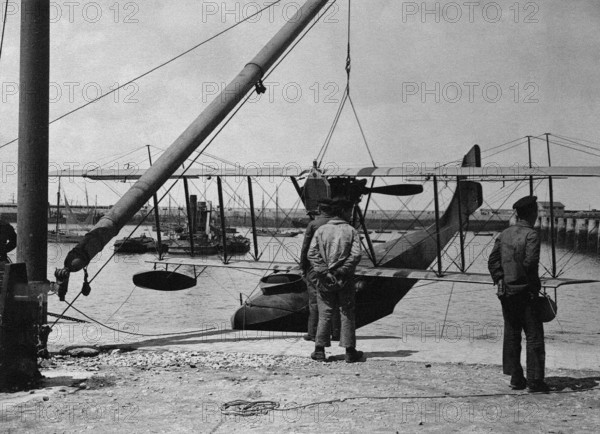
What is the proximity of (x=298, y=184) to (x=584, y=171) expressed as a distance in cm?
618

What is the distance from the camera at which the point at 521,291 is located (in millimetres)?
5859

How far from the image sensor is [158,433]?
4.41m

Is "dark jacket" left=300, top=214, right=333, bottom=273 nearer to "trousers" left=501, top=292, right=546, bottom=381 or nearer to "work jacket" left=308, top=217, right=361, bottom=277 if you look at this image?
"work jacket" left=308, top=217, right=361, bottom=277

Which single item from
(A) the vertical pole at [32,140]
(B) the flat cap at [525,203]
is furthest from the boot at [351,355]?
(A) the vertical pole at [32,140]

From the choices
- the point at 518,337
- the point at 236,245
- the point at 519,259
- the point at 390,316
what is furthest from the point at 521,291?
the point at 236,245

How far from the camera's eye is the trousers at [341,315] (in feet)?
23.5

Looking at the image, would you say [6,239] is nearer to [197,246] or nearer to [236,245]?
[197,246]

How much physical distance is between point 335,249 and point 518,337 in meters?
2.39

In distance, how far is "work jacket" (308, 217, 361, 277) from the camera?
23.6 feet

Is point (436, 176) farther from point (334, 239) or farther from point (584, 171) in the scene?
point (334, 239)

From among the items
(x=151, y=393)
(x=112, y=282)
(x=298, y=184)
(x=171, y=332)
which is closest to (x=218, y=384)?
(x=151, y=393)

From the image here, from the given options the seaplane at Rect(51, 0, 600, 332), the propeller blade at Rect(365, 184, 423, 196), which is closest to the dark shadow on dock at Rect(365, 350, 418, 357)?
the seaplane at Rect(51, 0, 600, 332)

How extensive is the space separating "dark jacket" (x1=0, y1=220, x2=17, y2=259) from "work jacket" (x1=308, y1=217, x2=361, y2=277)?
4.00m

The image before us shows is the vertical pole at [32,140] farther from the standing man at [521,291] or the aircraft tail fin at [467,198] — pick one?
the aircraft tail fin at [467,198]
